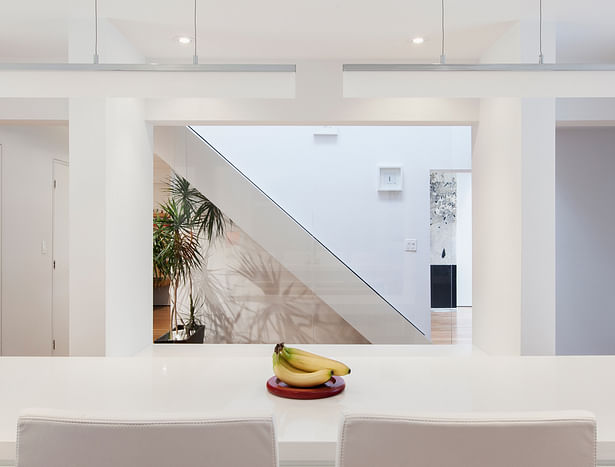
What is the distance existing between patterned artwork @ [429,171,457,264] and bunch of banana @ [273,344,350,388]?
7.74 ft

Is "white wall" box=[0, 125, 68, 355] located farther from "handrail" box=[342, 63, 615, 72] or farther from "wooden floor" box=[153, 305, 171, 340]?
"handrail" box=[342, 63, 615, 72]

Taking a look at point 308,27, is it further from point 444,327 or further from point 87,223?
point 444,327

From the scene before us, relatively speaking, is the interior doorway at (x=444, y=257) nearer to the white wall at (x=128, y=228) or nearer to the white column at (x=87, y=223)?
the white wall at (x=128, y=228)

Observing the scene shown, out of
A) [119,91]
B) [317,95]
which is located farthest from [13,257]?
[119,91]

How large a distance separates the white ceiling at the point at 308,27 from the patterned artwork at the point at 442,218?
33.9 inches

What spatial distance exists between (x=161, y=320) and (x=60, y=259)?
1876 millimetres

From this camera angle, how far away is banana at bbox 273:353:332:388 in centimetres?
150

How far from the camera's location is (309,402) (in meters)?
1.47

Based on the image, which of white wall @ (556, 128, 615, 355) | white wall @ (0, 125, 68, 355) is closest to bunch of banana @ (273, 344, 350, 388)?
white wall @ (0, 125, 68, 355)

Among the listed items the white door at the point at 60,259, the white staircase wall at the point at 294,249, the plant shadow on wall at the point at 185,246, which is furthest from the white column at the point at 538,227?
the white door at the point at 60,259

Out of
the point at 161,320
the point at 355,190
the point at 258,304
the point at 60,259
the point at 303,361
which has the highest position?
the point at 355,190

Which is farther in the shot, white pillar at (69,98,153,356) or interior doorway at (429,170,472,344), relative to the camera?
interior doorway at (429,170,472,344)

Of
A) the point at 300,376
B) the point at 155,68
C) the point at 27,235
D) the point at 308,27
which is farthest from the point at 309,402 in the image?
the point at 27,235

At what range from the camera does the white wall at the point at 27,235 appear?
13.8 feet
